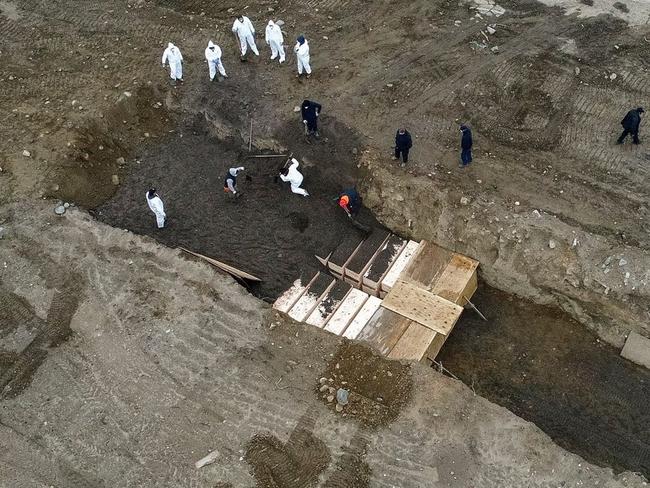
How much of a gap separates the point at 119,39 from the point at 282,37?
4.79 m

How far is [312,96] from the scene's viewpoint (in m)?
13.5

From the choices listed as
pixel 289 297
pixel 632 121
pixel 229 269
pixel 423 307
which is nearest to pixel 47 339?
pixel 229 269

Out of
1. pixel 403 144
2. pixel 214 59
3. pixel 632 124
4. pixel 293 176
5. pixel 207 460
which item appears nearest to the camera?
pixel 207 460

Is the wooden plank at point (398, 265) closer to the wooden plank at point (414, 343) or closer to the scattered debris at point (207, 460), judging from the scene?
the wooden plank at point (414, 343)

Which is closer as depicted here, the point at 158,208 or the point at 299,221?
the point at 158,208

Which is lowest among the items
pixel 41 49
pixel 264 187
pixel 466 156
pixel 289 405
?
pixel 289 405

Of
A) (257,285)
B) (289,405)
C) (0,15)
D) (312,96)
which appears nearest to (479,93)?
(312,96)

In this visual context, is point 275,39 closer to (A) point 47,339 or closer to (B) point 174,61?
(B) point 174,61

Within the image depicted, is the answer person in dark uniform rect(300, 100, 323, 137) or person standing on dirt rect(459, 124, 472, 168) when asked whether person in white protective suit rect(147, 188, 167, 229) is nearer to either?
person in dark uniform rect(300, 100, 323, 137)

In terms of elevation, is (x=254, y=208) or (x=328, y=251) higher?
(x=254, y=208)

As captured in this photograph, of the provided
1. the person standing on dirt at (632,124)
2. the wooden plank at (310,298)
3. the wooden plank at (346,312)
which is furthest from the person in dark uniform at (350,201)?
the person standing on dirt at (632,124)

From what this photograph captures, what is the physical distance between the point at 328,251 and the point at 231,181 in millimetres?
2664

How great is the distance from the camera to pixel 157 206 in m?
11.4

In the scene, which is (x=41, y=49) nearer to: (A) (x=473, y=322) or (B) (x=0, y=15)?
(B) (x=0, y=15)
